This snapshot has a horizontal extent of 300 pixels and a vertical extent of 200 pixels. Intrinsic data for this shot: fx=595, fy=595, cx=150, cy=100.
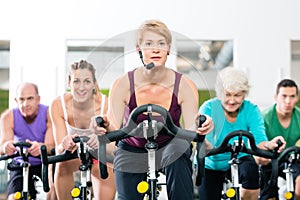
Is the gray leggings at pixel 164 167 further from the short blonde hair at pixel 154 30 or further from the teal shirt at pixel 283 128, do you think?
the teal shirt at pixel 283 128

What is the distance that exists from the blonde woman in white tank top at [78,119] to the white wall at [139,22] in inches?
62.3

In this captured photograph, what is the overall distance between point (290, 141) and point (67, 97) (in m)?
1.44

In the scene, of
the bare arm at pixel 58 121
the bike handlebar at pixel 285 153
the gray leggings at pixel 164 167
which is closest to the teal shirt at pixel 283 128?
the bike handlebar at pixel 285 153

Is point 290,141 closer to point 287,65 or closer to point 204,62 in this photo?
point 287,65

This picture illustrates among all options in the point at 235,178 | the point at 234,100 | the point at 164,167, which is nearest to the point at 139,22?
the point at 234,100

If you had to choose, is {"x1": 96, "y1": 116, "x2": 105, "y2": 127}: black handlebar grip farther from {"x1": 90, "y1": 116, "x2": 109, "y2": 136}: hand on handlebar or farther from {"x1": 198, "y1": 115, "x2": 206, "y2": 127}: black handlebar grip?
A: {"x1": 198, "y1": 115, "x2": 206, "y2": 127}: black handlebar grip

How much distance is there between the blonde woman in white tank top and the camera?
70.4 inches

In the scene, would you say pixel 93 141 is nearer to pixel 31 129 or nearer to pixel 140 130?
pixel 140 130

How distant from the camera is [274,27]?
16.5 ft

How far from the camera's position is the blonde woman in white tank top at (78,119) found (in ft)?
5.87

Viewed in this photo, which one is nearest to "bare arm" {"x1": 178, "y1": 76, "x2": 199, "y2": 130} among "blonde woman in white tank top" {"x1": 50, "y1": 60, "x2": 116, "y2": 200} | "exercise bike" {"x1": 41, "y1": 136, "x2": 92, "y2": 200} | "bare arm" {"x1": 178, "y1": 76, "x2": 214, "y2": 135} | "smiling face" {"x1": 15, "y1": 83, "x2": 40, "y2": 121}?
"bare arm" {"x1": 178, "y1": 76, "x2": 214, "y2": 135}

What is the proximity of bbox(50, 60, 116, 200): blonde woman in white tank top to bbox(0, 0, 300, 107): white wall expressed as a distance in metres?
1.58

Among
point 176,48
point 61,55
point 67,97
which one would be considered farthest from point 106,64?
point 61,55

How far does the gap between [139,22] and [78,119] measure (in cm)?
320
